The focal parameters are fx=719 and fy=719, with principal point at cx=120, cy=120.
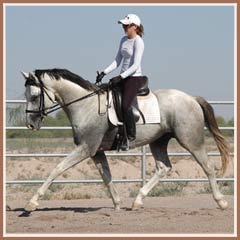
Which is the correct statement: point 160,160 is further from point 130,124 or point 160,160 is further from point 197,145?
point 130,124

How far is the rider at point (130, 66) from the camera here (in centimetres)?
983

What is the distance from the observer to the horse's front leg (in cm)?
947

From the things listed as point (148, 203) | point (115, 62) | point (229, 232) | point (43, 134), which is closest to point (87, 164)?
point (43, 134)

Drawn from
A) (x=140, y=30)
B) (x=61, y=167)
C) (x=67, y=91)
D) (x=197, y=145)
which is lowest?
(x=61, y=167)

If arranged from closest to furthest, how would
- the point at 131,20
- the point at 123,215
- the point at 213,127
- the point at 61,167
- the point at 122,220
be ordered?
the point at 122,220 < the point at 61,167 < the point at 123,215 < the point at 131,20 < the point at 213,127

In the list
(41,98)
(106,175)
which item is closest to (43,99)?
(41,98)

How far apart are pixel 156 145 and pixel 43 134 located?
5740mm

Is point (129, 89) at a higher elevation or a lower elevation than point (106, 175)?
higher

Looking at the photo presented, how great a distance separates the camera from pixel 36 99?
994cm

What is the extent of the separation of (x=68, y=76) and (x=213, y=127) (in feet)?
7.76

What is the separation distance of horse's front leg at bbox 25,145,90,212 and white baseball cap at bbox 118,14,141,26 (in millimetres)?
1816

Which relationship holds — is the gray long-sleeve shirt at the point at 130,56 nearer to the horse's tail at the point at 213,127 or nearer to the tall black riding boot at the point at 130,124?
the tall black riding boot at the point at 130,124

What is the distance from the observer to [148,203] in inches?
459

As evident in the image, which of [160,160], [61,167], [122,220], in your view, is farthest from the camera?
[160,160]
